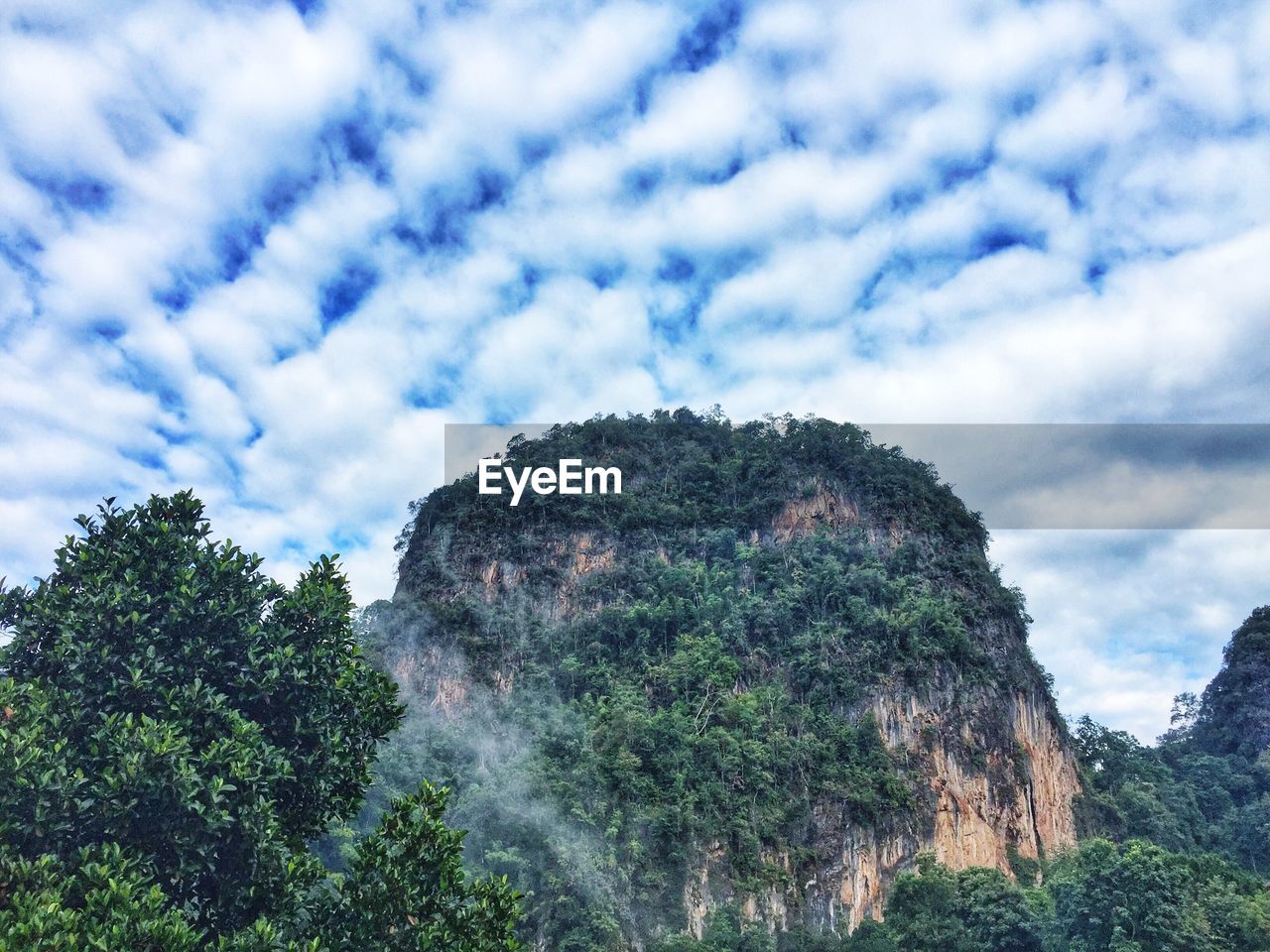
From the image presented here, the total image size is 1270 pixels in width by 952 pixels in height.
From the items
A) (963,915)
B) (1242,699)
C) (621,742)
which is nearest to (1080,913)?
(963,915)

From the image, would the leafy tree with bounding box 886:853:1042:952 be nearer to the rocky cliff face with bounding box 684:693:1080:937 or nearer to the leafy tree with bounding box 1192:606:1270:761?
the rocky cliff face with bounding box 684:693:1080:937

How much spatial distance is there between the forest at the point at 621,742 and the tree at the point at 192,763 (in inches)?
1.2

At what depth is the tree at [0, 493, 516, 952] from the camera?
24.4 ft

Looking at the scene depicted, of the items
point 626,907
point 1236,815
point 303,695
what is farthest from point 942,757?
point 303,695

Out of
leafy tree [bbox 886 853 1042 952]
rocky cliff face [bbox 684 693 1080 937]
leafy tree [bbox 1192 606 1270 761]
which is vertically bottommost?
leafy tree [bbox 886 853 1042 952]

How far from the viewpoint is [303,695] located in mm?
9102

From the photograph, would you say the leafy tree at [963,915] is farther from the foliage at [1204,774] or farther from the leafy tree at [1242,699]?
the leafy tree at [1242,699]

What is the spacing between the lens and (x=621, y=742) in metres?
31.8

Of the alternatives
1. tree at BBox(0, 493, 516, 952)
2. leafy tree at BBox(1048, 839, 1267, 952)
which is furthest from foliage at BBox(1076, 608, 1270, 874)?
tree at BBox(0, 493, 516, 952)

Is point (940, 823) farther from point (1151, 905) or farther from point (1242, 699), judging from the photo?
point (1242, 699)

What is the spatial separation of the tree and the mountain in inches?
764

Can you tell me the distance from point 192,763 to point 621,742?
2486 centimetres

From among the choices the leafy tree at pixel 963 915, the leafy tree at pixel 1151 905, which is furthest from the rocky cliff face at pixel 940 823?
the leafy tree at pixel 1151 905

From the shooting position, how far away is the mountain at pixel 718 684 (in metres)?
29.5
